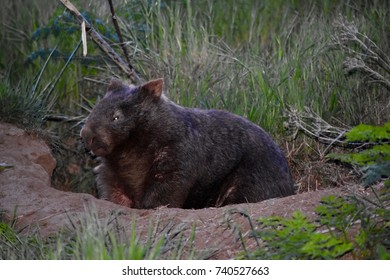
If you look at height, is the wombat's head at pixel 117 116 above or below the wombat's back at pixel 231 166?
above

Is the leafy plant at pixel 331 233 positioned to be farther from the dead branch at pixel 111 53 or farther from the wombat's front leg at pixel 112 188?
the dead branch at pixel 111 53

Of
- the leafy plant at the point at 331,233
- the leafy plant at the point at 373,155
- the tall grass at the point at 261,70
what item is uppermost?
the leafy plant at the point at 373,155

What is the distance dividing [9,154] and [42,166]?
302 millimetres

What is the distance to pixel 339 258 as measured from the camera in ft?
15.0

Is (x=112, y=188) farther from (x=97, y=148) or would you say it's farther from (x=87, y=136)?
(x=87, y=136)

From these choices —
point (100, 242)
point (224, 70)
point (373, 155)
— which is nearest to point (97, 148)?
point (100, 242)

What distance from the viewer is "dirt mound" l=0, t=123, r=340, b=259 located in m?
5.06

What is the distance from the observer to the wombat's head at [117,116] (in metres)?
6.02

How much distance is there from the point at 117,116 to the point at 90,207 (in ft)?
3.01

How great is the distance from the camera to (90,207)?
5.50 meters

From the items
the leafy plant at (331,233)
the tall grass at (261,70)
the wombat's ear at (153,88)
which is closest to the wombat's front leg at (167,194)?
the wombat's ear at (153,88)
